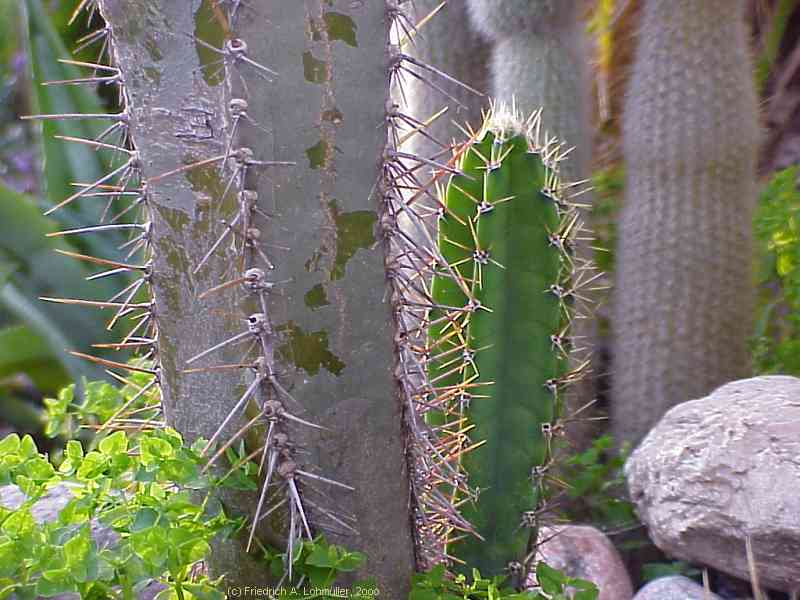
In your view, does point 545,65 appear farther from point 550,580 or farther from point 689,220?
point 550,580

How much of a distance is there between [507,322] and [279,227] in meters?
0.48

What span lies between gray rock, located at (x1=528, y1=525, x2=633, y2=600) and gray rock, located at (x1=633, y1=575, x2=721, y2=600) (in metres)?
0.10

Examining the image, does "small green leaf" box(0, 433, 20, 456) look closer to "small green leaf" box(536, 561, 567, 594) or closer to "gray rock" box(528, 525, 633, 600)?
"small green leaf" box(536, 561, 567, 594)

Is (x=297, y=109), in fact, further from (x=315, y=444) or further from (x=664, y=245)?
(x=664, y=245)

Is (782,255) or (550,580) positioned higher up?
(782,255)

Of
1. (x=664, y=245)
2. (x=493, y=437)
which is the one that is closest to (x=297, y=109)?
(x=493, y=437)

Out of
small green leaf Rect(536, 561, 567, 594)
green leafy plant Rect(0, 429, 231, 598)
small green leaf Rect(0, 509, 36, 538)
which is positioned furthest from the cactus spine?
small green leaf Rect(0, 509, 36, 538)

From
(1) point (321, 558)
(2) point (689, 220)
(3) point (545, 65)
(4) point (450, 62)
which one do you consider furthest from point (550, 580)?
(4) point (450, 62)

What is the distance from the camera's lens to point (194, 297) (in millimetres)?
870

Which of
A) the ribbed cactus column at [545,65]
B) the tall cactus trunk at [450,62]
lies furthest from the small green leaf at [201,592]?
the tall cactus trunk at [450,62]

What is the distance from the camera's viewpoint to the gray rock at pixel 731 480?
3.82 feet

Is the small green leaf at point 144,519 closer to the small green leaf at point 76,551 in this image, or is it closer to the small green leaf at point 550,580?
the small green leaf at point 76,551

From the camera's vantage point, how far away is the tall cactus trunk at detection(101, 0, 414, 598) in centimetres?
80

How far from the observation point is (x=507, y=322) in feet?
4.00
